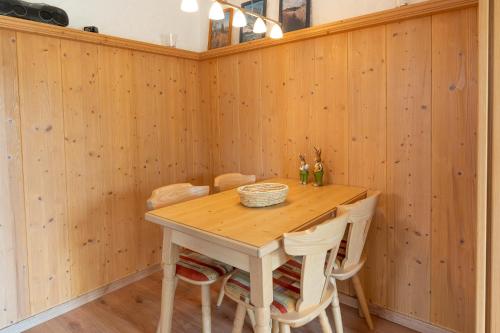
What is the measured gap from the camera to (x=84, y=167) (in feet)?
7.72

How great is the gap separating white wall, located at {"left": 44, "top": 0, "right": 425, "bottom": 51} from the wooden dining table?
1.29m

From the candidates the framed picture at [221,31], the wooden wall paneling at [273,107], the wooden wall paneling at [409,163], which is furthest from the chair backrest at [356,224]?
the framed picture at [221,31]

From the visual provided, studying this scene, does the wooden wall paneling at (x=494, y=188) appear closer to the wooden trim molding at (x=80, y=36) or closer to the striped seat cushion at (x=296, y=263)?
the striped seat cushion at (x=296, y=263)

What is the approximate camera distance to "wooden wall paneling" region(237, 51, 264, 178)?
8.86ft

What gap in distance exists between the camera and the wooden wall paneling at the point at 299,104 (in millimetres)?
2379

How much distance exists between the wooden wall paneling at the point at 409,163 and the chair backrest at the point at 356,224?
39cm

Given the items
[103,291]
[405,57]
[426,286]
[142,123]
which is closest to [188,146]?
[142,123]

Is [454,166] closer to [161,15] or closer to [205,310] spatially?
[205,310]

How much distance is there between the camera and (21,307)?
6.81ft

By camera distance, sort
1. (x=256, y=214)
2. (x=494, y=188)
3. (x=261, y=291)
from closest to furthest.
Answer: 1. (x=494, y=188)
2. (x=261, y=291)
3. (x=256, y=214)

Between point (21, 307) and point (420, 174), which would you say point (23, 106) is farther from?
point (420, 174)

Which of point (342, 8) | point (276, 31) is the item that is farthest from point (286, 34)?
point (342, 8)

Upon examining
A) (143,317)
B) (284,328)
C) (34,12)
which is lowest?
(143,317)

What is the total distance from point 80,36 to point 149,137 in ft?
2.82
